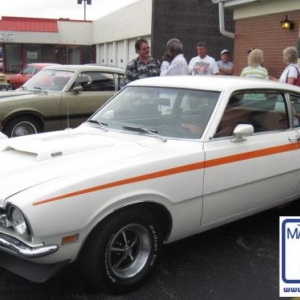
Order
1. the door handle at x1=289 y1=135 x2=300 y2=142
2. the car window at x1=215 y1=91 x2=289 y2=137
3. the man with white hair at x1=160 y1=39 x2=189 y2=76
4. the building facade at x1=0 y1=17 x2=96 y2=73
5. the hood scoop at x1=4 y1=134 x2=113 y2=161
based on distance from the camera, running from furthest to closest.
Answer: the building facade at x1=0 y1=17 x2=96 y2=73 < the man with white hair at x1=160 y1=39 x2=189 y2=76 < the door handle at x1=289 y1=135 x2=300 y2=142 < the car window at x1=215 y1=91 x2=289 y2=137 < the hood scoop at x1=4 y1=134 x2=113 y2=161

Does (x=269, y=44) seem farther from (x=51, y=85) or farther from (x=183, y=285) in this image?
(x=183, y=285)

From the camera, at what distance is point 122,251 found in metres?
3.25

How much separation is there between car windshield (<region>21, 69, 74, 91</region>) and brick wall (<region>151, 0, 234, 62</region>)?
15.0 metres

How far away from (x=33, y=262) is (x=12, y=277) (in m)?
0.72

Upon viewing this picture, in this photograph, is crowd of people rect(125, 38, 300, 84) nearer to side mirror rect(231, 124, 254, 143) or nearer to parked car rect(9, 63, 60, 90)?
side mirror rect(231, 124, 254, 143)

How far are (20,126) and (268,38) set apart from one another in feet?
21.4

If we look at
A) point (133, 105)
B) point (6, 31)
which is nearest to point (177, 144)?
point (133, 105)

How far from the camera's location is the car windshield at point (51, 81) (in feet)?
29.8

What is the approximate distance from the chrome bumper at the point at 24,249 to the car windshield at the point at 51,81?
6403mm

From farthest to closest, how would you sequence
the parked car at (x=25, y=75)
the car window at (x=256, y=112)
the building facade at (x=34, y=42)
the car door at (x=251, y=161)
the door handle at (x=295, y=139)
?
the building facade at (x=34, y=42)
the parked car at (x=25, y=75)
the door handle at (x=295, y=139)
the car window at (x=256, y=112)
the car door at (x=251, y=161)

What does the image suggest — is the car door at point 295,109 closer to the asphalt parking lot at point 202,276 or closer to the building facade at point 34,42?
the asphalt parking lot at point 202,276

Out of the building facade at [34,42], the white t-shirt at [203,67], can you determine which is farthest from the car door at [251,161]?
the building facade at [34,42]

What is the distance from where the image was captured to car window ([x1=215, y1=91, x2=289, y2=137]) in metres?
3.93

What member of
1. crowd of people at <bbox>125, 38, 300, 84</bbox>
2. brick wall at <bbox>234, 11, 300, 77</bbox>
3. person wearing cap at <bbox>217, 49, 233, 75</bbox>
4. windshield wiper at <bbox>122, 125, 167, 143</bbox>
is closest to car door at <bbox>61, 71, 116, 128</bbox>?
crowd of people at <bbox>125, 38, 300, 84</bbox>
